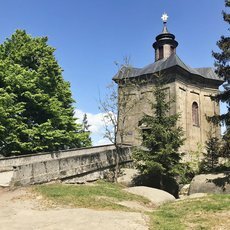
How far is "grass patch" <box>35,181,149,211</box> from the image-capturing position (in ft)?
35.6

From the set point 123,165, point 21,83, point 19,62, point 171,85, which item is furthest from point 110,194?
point 171,85

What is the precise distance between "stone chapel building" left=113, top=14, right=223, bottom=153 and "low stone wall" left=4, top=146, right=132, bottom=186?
9197 mm

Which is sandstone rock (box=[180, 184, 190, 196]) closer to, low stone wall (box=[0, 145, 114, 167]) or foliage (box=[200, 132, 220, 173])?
foliage (box=[200, 132, 220, 173])

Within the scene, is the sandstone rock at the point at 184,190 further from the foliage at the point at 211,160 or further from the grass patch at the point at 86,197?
the grass patch at the point at 86,197

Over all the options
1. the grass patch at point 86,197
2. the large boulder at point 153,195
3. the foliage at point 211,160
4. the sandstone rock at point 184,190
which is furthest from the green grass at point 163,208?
the foliage at point 211,160

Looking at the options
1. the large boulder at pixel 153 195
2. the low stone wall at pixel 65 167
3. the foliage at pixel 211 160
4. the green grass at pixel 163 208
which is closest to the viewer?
the green grass at pixel 163 208

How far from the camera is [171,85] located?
3030 centimetres

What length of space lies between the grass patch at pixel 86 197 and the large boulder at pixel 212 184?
13.6ft

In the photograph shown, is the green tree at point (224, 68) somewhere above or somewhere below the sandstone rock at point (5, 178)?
above

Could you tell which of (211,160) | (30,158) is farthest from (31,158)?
(211,160)

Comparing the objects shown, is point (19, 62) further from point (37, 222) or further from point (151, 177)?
point (37, 222)

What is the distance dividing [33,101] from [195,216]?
16.7 m

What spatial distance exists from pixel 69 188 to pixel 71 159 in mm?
4259

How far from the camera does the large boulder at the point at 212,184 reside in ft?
49.4
